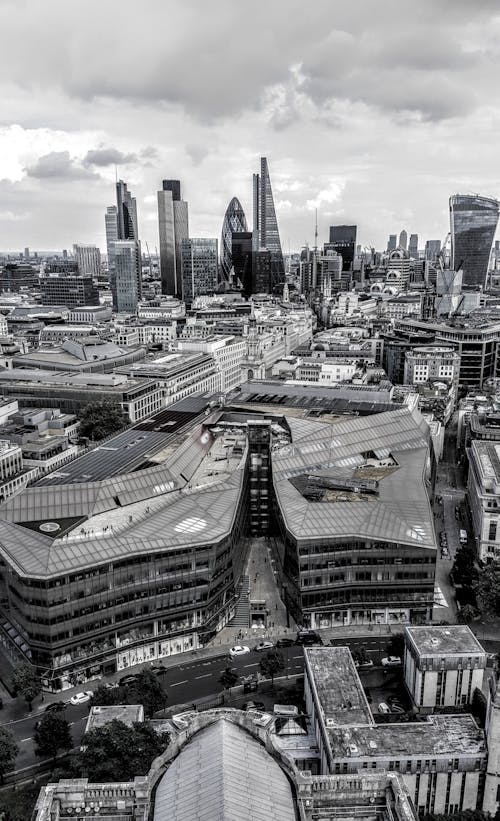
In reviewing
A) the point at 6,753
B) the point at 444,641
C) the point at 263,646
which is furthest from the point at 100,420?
the point at 444,641

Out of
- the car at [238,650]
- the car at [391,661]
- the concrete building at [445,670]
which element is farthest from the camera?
the car at [238,650]

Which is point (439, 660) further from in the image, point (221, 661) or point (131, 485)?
point (131, 485)

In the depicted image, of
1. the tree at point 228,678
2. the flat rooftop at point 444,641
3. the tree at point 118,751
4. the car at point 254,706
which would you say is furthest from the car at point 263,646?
the tree at point 118,751

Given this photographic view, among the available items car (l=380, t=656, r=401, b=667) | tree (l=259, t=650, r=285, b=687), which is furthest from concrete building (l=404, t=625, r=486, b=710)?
tree (l=259, t=650, r=285, b=687)

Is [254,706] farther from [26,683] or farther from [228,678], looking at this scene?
[26,683]

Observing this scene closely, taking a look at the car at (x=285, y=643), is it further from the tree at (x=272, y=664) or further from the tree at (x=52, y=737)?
the tree at (x=52, y=737)

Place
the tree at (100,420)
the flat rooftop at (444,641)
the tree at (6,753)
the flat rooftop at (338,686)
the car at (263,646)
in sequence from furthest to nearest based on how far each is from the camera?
1. the tree at (100,420)
2. the car at (263,646)
3. the flat rooftop at (444,641)
4. the flat rooftop at (338,686)
5. the tree at (6,753)
